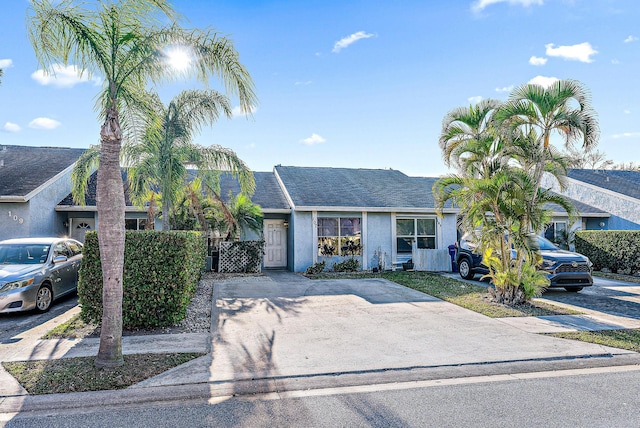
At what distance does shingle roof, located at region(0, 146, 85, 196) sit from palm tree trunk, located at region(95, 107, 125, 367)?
32.9 ft

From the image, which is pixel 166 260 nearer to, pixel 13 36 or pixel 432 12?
pixel 13 36

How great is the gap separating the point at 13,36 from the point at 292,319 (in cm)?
663

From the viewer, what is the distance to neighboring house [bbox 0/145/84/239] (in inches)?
496

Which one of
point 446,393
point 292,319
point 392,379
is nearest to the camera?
point 446,393

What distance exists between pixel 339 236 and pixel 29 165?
12328 mm

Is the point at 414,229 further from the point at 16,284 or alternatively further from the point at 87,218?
the point at 16,284

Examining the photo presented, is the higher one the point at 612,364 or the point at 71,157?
the point at 71,157

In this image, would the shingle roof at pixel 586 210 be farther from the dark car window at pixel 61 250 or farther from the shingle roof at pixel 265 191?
the dark car window at pixel 61 250

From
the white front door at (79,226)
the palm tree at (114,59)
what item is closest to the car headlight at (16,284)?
the palm tree at (114,59)

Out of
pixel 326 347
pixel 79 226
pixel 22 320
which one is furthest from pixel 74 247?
pixel 326 347

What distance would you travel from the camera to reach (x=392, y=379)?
188 inches

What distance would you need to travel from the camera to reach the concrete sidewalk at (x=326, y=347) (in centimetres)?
468

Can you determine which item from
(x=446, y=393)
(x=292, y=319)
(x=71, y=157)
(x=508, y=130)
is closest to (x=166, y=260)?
(x=292, y=319)

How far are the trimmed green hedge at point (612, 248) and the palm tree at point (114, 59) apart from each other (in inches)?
608
